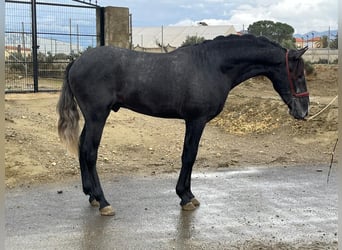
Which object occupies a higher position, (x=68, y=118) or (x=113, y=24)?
(x=113, y=24)

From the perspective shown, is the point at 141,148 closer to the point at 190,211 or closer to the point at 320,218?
the point at 190,211

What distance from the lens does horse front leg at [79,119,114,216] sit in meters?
5.15

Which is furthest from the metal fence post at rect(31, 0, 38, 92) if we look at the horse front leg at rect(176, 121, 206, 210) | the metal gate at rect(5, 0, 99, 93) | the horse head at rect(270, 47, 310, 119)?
the horse head at rect(270, 47, 310, 119)

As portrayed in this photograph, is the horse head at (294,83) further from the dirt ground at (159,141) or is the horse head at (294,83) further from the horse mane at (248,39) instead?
the dirt ground at (159,141)

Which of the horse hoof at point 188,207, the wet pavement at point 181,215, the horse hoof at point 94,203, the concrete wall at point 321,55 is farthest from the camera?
the concrete wall at point 321,55

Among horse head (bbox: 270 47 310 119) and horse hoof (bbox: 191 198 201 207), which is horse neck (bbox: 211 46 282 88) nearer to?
horse head (bbox: 270 47 310 119)

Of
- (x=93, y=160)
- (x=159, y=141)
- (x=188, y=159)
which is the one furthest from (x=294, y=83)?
(x=159, y=141)

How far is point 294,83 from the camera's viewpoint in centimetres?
542

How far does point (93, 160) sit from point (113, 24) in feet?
25.9

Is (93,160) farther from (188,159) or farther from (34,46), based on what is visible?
(34,46)


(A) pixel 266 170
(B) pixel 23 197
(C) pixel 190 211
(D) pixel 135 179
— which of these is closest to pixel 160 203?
(C) pixel 190 211

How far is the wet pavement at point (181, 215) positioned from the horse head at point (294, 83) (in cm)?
112

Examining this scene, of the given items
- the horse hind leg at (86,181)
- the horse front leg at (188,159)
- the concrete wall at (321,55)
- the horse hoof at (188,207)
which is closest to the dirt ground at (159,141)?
the horse hind leg at (86,181)

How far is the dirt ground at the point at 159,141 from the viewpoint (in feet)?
23.6
